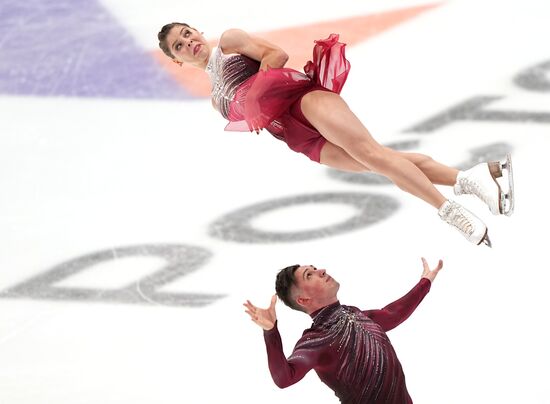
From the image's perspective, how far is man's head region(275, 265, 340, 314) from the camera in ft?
17.1

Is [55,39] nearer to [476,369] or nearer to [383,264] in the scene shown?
[383,264]

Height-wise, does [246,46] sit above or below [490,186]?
above

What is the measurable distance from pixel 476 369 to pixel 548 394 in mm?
442

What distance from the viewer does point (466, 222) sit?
5.64 m

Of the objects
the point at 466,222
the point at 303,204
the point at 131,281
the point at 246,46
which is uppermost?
the point at 246,46

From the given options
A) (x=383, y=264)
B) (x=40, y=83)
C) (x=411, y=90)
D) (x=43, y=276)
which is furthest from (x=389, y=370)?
(x=40, y=83)

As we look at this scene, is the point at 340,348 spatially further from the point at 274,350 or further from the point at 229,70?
the point at 229,70

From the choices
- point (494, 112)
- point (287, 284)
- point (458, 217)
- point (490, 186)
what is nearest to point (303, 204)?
point (494, 112)

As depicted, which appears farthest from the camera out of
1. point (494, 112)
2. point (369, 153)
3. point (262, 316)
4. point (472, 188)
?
point (494, 112)

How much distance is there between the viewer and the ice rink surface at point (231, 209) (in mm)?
6711

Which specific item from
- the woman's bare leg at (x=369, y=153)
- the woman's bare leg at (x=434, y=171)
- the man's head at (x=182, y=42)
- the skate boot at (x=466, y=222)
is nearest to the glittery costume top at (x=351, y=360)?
the skate boot at (x=466, y=222)

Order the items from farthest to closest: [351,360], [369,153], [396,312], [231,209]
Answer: [231,209] → [369,153] → [396,312] → [351,360]

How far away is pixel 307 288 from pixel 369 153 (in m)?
0.89

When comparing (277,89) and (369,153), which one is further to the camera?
(277,89)
